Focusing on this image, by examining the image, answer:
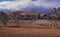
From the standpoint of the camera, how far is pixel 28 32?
6.27 feet

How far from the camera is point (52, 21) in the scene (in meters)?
1.88

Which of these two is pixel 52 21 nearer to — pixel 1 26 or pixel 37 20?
pixel 37 20

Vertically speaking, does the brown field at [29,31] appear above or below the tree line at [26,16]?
below

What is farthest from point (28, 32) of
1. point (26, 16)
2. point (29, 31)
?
point (26, 16)

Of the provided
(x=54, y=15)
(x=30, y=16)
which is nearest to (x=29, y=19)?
(x=30, y=16)

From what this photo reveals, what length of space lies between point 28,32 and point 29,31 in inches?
0.7

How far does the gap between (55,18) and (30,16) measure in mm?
315

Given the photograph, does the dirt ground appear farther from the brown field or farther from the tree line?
the tree line

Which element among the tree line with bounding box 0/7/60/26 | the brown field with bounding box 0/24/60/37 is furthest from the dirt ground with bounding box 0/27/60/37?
the tree line with bounding box 0/7/60/26

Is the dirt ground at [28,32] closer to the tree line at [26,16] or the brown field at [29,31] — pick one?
the brown field at [29,31]

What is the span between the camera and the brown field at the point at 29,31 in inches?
74.2

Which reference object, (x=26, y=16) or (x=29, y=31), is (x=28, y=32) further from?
(x=26, y=16)

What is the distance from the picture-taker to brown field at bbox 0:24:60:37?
6.18 ft

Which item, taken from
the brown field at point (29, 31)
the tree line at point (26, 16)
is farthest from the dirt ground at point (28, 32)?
the tree line at point (26, 16)
